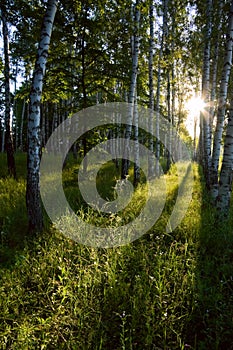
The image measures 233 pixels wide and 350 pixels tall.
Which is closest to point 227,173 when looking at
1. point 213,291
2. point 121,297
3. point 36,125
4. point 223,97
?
point 223,97

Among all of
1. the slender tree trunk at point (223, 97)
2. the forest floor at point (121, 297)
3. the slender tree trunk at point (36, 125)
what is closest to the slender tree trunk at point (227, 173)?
the forest floor at point (121, 297)

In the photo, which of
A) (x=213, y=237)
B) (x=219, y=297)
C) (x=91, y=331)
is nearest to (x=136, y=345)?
(x=91, y=331)

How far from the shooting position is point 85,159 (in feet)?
30.7

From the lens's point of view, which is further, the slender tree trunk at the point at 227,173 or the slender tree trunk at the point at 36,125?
the slender tree trunk at the point at 227,173

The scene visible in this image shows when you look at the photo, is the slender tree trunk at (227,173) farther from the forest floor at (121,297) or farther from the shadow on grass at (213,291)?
the forest floor at (121,297)

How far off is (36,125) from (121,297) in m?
3.58

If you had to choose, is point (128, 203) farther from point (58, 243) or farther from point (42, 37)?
point (42, 37)

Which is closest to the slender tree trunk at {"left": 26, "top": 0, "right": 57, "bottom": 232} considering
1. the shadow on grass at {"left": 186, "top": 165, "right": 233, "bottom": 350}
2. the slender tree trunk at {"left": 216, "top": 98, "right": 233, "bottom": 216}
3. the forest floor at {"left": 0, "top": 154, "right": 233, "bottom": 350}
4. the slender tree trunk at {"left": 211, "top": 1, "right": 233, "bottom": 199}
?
the forest floor at {"left": 0, "top": 154, "right": 233, "bottom": 350}

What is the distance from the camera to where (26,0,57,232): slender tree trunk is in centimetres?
511

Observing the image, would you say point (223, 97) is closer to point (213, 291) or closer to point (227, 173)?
point (227, 173)

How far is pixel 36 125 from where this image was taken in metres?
5.18

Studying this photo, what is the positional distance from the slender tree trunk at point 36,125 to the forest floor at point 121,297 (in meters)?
0.54

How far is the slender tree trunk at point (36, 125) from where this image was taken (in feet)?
16.8

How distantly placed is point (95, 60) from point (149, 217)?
20.0 ft
